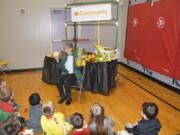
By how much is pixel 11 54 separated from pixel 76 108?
3.30m

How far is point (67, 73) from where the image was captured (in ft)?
12.5

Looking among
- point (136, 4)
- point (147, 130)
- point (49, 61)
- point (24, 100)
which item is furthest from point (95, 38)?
point (147, 130)

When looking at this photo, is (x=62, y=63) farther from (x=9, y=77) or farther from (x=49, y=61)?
(x=9, y=77)

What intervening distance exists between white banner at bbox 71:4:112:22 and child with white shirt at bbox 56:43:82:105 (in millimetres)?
1006

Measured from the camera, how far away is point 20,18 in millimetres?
5793

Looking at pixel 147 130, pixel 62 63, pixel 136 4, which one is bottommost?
pixel 147 130

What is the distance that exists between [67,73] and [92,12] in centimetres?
148

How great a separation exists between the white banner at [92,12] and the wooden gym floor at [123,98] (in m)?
1.57

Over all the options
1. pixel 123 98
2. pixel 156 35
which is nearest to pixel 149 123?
pixel 123 98

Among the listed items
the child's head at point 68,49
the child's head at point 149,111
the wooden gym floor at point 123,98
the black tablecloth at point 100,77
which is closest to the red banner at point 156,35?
the wooden gym floor at point 123,98

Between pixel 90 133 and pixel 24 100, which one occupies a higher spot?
pixel 90 133

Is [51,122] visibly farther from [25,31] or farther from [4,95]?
[25,31]

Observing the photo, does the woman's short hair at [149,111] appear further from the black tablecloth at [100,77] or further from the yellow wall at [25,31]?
the yellow wall at [25,31]

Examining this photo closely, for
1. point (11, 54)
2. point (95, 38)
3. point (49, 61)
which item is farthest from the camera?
point (95, 38)
